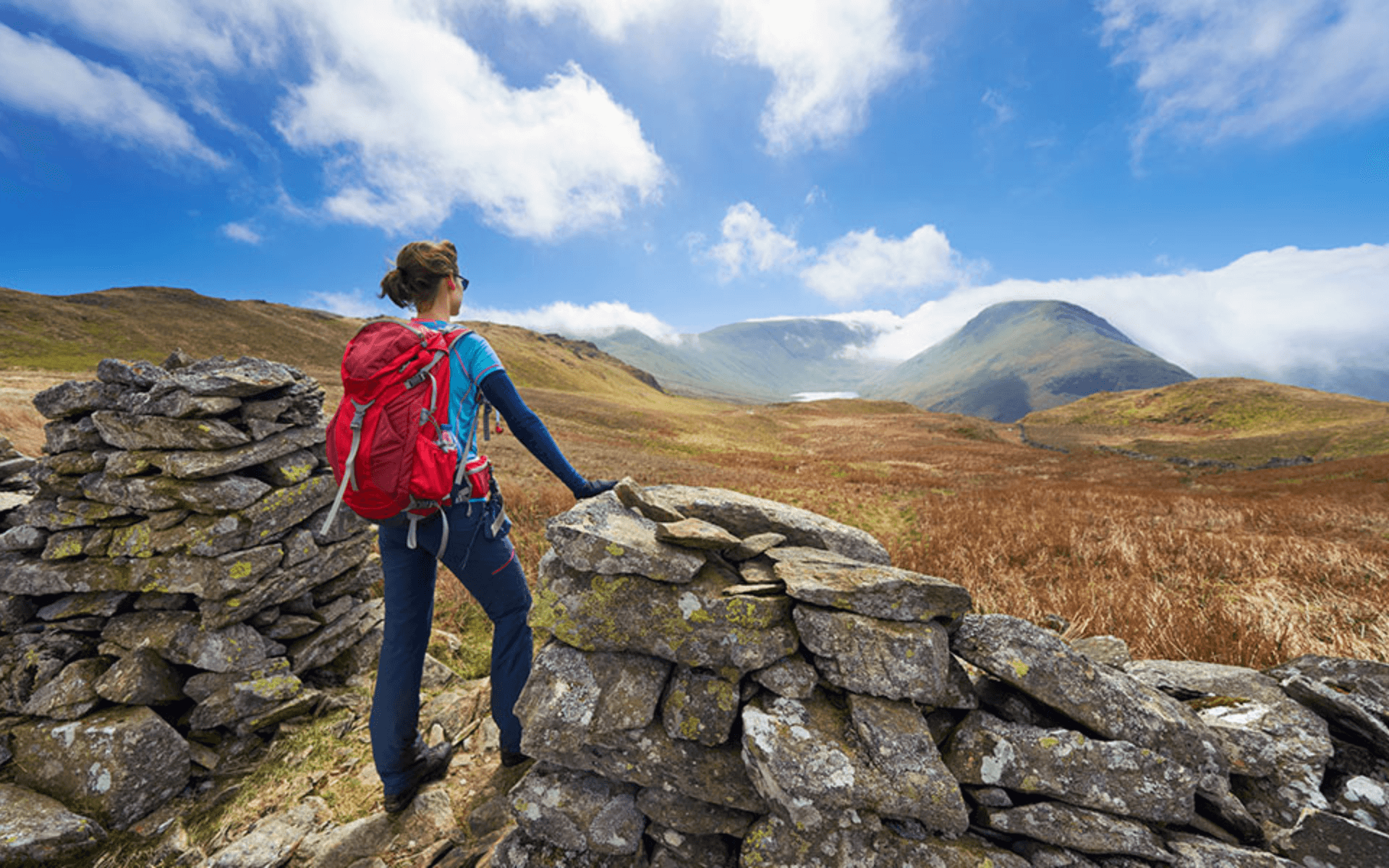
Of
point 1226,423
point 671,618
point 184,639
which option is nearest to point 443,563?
point 671,618

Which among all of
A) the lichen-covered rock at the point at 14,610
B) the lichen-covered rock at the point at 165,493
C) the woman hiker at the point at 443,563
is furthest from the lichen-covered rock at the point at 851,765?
the lichen-covered rock at the point at 14,610

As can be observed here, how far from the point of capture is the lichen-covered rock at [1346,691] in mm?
2795

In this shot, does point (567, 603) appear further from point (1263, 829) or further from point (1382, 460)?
point (1382, 460)

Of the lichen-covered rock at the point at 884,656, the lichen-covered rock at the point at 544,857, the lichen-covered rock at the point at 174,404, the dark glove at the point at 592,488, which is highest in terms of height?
the lichen-covered rock at the point at 174,404

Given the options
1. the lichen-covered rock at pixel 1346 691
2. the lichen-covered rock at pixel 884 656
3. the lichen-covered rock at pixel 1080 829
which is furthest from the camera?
the lichen-covered rock at pixel 884 656

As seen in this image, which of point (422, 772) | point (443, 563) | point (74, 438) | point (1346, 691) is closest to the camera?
point (443, 563)

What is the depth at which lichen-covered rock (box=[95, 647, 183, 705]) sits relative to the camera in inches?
161

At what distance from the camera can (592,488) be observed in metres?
3.80

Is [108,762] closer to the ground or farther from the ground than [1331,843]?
closer to the ground

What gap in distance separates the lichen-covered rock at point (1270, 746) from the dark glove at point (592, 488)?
14.5ft

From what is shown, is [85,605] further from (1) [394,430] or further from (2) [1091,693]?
(2) [1091,693]

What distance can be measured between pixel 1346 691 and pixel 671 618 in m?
4.69

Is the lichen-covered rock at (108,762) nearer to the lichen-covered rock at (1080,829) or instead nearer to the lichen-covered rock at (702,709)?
the lichen-covered rock at (702,709)

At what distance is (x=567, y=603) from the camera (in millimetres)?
3434
